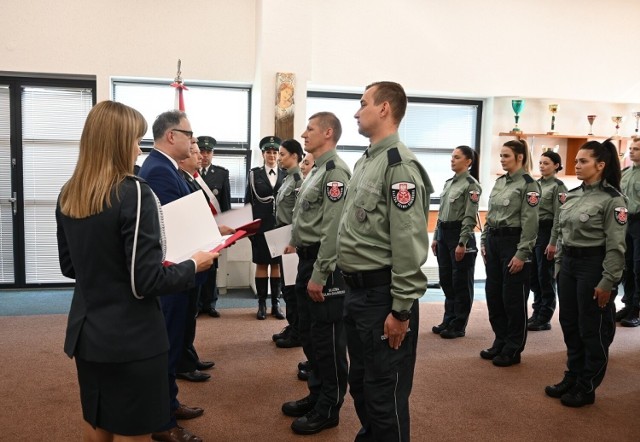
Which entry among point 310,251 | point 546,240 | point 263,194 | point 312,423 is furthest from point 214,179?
point 546,240

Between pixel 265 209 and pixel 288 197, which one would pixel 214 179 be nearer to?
pixel 265 209

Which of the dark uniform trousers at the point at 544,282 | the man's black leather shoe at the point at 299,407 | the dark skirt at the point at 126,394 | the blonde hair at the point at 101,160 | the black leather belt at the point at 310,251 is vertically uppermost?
the blonde hair at the point at 101,160

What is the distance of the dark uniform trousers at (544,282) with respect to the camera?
4925mm

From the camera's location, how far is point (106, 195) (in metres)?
1.49

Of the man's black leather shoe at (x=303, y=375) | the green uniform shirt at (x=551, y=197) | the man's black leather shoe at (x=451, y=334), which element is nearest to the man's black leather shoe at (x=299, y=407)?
the man's black leather shoe at (x=303, y=375)

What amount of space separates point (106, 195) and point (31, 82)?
496cm

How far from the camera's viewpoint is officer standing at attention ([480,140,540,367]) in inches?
146

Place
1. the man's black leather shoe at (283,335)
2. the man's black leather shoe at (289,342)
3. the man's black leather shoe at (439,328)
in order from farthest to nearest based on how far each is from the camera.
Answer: the man's black leather shoe at (439,328), the man's black leather shoe at (283,335), the man's black leather shoe at (289,342)

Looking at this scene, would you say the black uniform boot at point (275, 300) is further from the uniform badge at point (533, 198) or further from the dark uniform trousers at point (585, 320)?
the dark uniform trousers at point (585, 320)

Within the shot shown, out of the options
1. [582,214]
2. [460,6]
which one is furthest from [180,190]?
[460,6]

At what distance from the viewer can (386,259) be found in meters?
2.02

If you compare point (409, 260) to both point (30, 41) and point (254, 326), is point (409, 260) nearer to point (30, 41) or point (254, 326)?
point (254, 326)

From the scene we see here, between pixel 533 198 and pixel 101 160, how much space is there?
306 centimetres

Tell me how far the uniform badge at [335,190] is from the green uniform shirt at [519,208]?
1.60 meters
